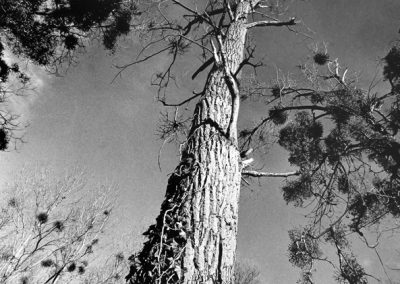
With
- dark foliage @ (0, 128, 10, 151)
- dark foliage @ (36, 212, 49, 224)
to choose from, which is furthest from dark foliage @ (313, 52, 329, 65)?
dark foliage @ (36, 212, 49, 224)

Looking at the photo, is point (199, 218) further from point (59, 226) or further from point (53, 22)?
point (59, 226)

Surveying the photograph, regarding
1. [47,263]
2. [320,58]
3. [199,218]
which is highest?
[320,58]

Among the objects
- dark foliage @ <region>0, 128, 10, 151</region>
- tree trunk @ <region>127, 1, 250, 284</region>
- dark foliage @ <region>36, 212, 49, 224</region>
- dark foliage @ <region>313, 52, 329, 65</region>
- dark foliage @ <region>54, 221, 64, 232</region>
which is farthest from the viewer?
dark foliage @ <region>54, 221, 64, 232</region>

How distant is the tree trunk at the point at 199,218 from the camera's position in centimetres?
149

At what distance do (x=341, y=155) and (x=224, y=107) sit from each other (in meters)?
5.75

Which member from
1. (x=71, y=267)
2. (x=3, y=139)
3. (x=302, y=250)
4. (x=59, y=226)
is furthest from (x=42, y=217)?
(x=302, y=250)

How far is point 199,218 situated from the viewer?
5.46ft

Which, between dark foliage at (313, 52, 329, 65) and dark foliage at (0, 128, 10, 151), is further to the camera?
dark foliage at (313, 52, 329, 65)

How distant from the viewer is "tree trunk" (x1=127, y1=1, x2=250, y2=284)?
4.88 ft

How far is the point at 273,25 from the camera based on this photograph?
4.62 metres

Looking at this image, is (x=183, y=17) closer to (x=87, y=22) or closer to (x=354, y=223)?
(x=87, y=22)

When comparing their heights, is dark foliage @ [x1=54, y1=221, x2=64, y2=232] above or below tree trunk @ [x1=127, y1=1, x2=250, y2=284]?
above

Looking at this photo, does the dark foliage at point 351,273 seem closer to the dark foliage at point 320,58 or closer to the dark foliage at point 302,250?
the dark foliage at point 302,250

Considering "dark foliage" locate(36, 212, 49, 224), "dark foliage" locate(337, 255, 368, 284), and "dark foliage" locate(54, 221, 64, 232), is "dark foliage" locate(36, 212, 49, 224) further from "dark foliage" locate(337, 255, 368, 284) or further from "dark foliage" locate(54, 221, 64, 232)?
"dark foliage" locate(337, 255, 368, 284)
